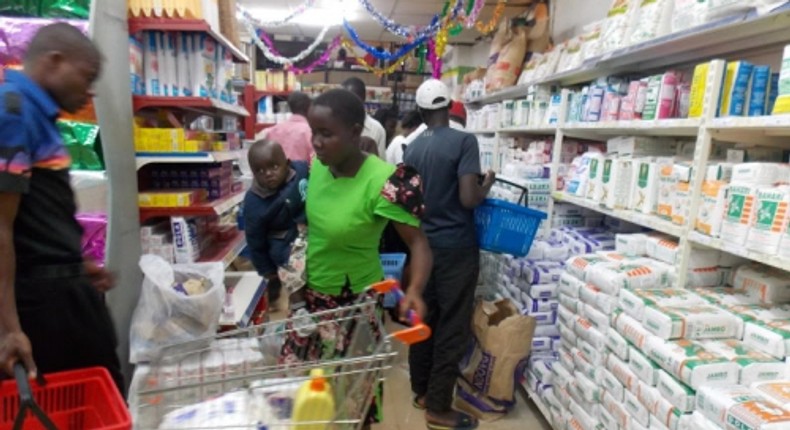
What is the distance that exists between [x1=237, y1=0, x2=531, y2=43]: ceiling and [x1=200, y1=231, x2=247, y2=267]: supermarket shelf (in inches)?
138

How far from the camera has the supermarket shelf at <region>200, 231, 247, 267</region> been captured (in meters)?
3.13

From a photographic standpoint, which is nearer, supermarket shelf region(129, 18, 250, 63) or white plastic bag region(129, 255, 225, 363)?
white plastic bag region(129, 255, 225, 363)

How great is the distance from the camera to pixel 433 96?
290 cm

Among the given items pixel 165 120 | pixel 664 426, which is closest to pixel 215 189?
pixel 165 120

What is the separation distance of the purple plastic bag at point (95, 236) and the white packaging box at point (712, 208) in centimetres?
273

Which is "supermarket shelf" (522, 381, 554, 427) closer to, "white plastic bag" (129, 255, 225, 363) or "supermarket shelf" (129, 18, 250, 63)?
"white plastic bag" (129, 255, 225, 363)

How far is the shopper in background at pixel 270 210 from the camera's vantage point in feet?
7.77

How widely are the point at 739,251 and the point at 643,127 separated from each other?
840 millimetres

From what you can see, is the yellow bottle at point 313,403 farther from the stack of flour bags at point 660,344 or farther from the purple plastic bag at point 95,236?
the purple plastic bag at point 95,236

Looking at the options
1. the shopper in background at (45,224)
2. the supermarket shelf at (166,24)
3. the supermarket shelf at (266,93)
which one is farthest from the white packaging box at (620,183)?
the supermarket shelf at (266,93)

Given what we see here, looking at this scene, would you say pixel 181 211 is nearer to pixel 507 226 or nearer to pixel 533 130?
pixel 507 226

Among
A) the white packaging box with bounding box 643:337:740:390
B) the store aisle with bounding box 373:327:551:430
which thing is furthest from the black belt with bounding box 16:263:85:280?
the white packaging box with bounding box 643:337:740:390

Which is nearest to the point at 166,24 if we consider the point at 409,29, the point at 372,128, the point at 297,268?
the point at 297,268

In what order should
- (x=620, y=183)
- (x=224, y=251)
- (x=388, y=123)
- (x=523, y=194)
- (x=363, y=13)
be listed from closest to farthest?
(x=620, y=183) → (x=224, y=251) → (x=523, y=194) → (x=388, y=123) → (x=363, y=13)
